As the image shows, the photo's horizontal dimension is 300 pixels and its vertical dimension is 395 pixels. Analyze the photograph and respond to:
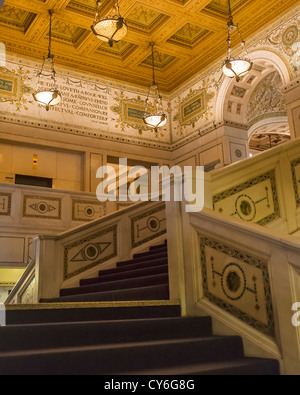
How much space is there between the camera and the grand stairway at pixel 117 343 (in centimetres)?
260

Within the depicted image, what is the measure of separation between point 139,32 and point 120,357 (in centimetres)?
904

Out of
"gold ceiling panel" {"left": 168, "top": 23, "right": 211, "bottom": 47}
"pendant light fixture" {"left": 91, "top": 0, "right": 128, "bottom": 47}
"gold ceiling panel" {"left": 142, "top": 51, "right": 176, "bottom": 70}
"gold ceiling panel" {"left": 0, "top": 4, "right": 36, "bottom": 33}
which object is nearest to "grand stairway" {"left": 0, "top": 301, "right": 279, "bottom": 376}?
"pendant light fixture" {"left": 91, "top": 0, "right": 128, "bottom": 47}

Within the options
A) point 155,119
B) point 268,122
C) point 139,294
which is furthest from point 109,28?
point 268,122

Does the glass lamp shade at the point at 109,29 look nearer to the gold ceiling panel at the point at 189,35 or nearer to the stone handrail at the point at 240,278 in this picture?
the gold ceiling panel at the point at 189,35

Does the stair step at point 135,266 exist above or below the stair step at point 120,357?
above

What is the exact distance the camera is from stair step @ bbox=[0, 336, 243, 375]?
249cm

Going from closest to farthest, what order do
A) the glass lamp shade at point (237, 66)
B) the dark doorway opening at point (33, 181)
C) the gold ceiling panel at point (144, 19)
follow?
the glass lamp shade at point (237, 66), the gold ceiling panel at point (144, 19), the dark doorway opening at point (33, 181)

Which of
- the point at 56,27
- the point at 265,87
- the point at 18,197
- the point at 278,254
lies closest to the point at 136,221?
the point at 18,197

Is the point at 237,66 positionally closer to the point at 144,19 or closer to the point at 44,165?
the point at 144,19

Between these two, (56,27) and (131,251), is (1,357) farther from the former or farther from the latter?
(56,27)

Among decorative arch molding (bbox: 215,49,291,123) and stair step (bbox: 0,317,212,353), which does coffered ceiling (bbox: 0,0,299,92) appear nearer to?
decorative arch molding (bbox: 215,49,291,123)

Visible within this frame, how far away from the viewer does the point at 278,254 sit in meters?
3.17

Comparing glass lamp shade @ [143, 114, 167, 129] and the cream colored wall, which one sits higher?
glass lamp shade @ [143, 114, 167, 129]

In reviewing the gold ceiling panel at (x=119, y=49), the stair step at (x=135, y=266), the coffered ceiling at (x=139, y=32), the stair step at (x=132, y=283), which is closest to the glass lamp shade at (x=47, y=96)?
the coffered ceiling at (x=139, y=32)
